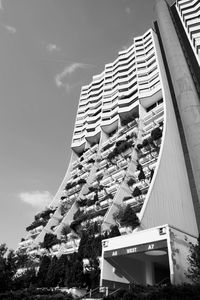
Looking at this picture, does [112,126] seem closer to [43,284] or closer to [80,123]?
[80,123]

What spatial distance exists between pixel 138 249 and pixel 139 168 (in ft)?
83.4

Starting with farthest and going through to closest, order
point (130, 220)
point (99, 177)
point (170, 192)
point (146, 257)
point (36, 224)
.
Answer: point (36, 224)
point (99, 177)
point (170, 192)
point (130, 220)
point (146, 257)

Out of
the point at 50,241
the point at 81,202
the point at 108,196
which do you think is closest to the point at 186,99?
the point at 108,196

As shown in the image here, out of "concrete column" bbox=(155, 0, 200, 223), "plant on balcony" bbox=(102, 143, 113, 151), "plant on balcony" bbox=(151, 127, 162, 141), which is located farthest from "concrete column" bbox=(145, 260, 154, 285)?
"plant on balcony" bbox=(102, 143, 113, 151)

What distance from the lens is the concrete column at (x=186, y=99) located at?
39000mm

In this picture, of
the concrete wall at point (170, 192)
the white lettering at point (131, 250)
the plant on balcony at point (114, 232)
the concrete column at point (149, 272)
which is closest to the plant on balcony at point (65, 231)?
the plant on balcony at point (114, 232)

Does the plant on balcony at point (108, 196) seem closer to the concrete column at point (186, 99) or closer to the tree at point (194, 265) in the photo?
the concrete column at point (186, 99)

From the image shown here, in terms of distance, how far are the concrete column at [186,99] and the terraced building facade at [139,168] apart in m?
0.16

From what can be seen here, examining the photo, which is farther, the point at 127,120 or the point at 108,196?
Answer: the point at 127,120

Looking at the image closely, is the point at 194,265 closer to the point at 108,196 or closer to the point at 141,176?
the point at 141,176

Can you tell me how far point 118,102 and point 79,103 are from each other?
20448 mm

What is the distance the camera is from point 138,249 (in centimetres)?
1981

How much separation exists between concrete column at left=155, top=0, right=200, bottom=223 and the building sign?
20.1 m

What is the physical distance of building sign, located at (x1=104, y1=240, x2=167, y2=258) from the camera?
18.7 m
